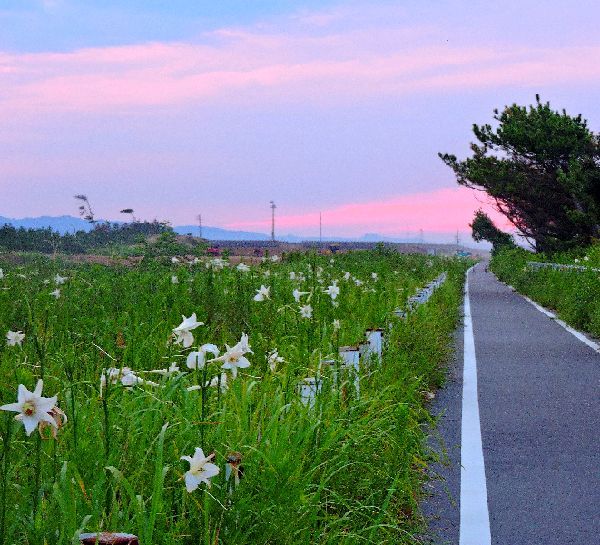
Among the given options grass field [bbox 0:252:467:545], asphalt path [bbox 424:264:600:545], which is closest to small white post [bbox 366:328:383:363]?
grass field [bbox 0:252:467:545]

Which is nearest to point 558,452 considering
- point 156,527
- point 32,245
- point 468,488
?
point 468,488

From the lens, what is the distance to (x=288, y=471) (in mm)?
4316

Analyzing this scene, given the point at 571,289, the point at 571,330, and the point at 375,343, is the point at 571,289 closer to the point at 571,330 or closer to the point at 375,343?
the point at 571,330

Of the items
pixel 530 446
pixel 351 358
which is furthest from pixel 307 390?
pixel 530 446

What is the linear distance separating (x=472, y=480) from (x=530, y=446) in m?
1.31

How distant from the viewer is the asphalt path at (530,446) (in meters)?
5.29

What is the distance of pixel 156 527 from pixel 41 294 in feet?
26.6

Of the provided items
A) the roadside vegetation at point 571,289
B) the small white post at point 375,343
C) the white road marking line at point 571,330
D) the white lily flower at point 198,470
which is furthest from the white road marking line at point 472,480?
the roadside vegetation at point 571,289

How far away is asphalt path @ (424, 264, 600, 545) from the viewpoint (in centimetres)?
529

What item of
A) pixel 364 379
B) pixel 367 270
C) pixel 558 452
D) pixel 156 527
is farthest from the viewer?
pixel 367 270

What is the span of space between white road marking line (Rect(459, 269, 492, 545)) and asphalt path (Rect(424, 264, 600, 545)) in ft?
0.13

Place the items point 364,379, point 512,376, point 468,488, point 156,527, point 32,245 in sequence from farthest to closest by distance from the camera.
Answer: point 32,245
point 512,376
point 364,379
point 468,488
point 156,527

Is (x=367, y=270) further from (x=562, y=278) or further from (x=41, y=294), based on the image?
(x=41, y=294)

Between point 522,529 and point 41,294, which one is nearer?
point 522,529
